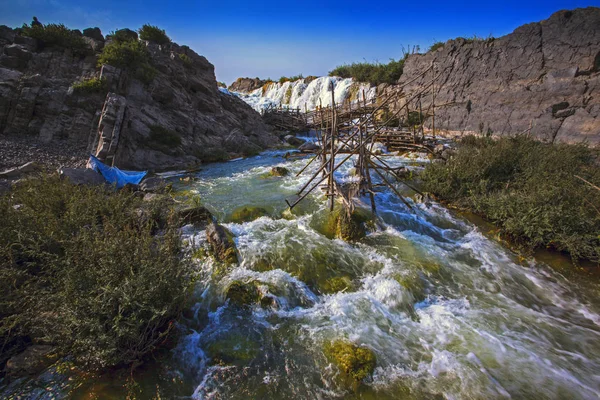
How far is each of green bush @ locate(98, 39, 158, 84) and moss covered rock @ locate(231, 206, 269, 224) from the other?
15939mm

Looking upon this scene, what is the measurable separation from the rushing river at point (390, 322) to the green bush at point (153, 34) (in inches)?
1018

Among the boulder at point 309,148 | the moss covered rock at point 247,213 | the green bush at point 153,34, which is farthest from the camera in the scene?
the green bush at point 153,34

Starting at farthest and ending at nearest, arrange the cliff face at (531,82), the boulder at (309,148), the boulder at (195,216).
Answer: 1. the boulder at (309,148)
2. the cliff face at (531,82)
3. the boulder at (195,216)

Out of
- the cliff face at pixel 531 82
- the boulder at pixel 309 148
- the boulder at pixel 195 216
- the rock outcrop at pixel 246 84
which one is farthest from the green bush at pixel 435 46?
the rock outcrop at pixel 246 84

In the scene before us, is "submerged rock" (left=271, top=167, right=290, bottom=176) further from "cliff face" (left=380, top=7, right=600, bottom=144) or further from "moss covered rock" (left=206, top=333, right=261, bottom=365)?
"moss covered rock" (left=206, top=333, right=261, bottom=365)

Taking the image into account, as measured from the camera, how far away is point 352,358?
144 inches

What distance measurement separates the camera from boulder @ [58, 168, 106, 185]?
28.1ft

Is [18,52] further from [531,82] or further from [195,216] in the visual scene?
[531,82]

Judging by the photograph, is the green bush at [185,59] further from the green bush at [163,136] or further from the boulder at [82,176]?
the boulder at [82,176]

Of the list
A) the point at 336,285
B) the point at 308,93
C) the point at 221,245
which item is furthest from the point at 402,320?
the point at 308,93

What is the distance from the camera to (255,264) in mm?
5871

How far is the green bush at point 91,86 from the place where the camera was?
48.3ft

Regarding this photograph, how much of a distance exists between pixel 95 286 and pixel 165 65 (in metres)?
23.6

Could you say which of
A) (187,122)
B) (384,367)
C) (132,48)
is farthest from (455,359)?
(132,48)
